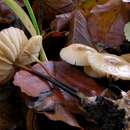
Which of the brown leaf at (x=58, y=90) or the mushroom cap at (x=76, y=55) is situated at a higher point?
the mushroom cap at (x=76, y=55)

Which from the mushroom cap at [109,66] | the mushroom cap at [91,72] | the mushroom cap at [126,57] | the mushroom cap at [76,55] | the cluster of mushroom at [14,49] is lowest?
the mushroom cap at [126,57]

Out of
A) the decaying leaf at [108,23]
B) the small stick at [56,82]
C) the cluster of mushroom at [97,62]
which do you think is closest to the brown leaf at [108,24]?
the decaying leaf at [108,23]

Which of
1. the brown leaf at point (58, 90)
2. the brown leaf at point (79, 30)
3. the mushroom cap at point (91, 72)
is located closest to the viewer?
the brown leaf at point (58, 90)

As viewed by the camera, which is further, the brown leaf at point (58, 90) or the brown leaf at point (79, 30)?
the brown leaf at point (79, 30)

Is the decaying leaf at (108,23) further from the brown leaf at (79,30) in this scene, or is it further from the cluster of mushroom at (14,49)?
the cluster of mushroom at (14,49)

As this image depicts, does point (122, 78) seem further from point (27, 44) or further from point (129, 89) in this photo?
point (27, 44)

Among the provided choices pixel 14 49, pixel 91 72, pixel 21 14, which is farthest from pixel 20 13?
pixel 91 72

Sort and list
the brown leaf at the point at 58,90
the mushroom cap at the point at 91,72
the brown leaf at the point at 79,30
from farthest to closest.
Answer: the brown leaf at the point at 79,30 → the mushroom cap at the point at 91,72 → the brown leaf at the point at 58,90

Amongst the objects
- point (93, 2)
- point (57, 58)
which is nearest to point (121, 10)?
point (93, 2)
